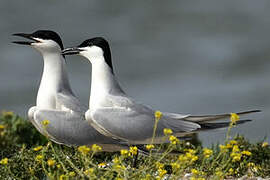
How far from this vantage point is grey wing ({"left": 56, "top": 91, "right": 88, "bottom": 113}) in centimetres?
488

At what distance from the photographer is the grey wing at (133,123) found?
4602 millimetres

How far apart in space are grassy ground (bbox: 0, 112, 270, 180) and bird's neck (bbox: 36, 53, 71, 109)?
0.43 meters

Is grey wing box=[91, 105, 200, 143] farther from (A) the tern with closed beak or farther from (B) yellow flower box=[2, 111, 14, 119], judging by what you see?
(B) yellow flower box=[2, 111, 14, 119]

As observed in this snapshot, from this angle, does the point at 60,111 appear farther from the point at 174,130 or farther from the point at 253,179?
the point at 253,179

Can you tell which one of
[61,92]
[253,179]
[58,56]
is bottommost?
[253,179]

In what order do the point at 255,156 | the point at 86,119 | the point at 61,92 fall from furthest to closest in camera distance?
the point at 255,156
the point at 61,92
the point at 86,119

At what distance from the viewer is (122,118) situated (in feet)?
15.3

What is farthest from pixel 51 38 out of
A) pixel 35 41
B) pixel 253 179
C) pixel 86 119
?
pixel 253 179

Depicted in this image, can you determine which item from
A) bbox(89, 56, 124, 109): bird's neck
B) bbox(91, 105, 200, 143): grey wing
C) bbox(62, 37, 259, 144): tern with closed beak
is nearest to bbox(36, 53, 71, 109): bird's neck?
bbox(62, 37, 259, 144): tern with closed beak

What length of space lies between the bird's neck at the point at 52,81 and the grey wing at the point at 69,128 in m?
0.12

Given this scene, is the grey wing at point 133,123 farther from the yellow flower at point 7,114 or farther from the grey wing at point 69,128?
the yellow flower at point 7,114

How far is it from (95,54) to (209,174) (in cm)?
147

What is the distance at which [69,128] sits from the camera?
4.85 m

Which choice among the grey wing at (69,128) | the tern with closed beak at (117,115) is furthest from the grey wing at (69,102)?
the tern with closed beak at (117,115)
